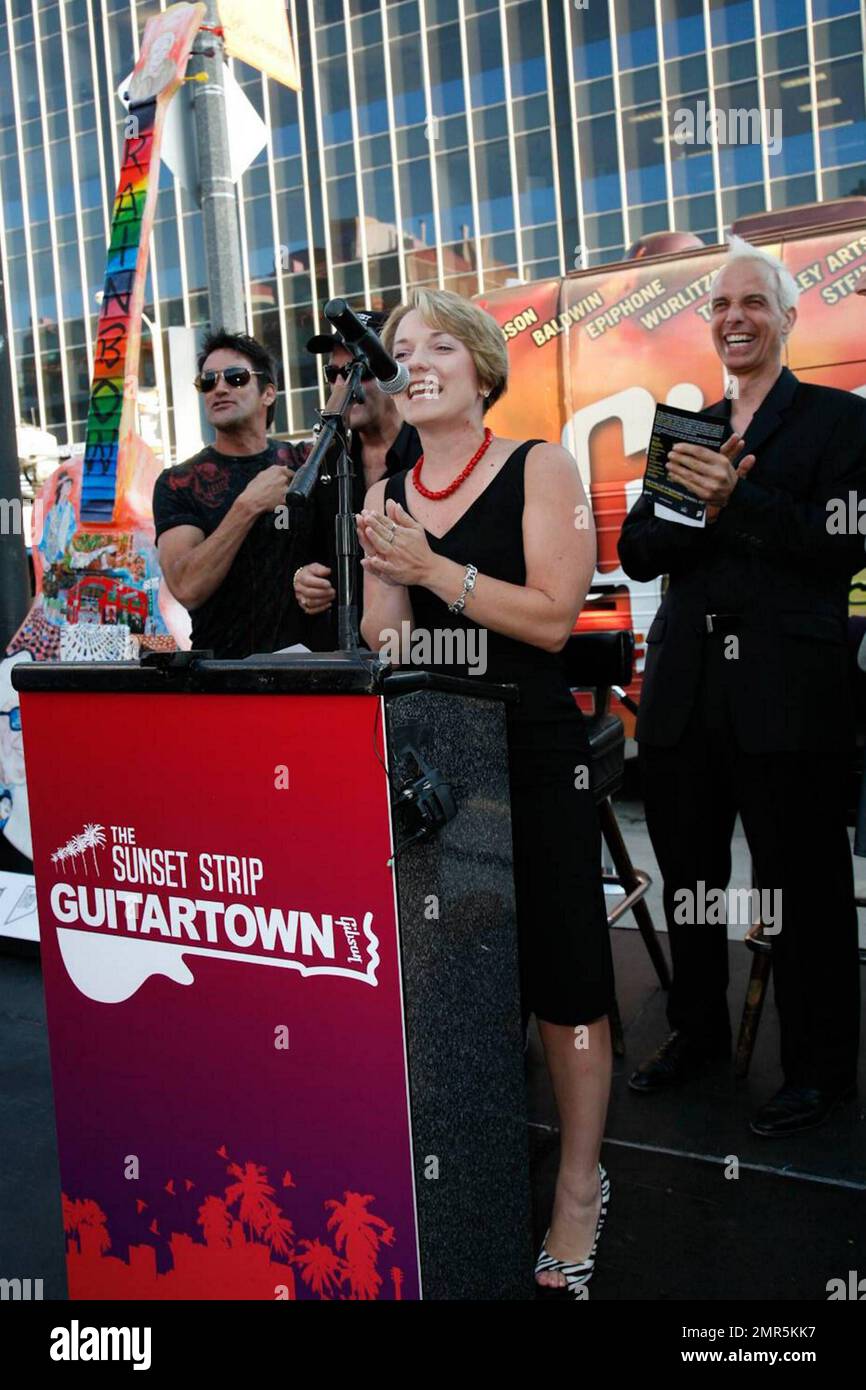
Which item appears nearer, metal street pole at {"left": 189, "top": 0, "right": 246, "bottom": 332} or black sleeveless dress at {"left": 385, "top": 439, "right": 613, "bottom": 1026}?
black sleeveless dress at {"left": 385, "top": 439, "right": 613, "bottom": 1026}

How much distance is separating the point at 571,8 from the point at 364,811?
41.0m

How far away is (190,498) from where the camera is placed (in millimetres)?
3018

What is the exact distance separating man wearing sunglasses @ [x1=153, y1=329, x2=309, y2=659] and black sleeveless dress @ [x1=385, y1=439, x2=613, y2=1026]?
0.90m

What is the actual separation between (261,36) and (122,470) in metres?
1.84

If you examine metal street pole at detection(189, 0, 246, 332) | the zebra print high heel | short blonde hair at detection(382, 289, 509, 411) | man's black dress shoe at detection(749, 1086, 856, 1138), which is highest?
metal street pole at detection(189, 0, 246, 332)

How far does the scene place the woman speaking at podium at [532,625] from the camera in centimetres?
202

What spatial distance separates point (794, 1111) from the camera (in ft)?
8.88

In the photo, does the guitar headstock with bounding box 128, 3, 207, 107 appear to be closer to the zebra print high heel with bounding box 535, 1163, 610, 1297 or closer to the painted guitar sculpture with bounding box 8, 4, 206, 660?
the painted guitar sculpture with bounding box 8, 4, 206, 660

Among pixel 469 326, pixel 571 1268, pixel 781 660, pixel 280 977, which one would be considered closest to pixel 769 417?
pixel 781 660

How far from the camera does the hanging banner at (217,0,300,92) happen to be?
433cm

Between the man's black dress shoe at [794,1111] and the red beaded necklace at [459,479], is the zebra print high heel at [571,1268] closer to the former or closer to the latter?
the man's black dress shoe at [794,1111]

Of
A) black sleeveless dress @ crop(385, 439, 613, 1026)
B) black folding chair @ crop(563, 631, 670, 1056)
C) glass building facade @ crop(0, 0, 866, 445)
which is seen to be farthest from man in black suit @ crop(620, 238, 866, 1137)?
glass building facade @ crop(0, 0, 866, 445)

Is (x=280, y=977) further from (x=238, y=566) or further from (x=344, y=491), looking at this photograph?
(x=238, y=566)

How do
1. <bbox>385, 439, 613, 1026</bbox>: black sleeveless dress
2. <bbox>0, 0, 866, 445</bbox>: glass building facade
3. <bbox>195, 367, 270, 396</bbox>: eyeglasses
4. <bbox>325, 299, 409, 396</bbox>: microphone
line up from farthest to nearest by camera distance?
<bbox>0, 0, 866, 445</bbox>: glass building facade
<bbox>195, 367, 270, 396</bbox>: eyeglasses
<bbox>385, 439, 613, 1026</bbox>: black sleeveless dress
<bbox>325, 299, 409, 396</bbox>: microphone
